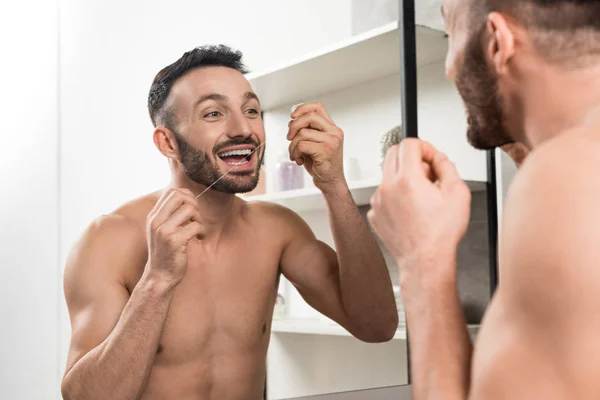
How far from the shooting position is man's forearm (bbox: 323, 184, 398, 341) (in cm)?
120

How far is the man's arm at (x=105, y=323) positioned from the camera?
93 cm

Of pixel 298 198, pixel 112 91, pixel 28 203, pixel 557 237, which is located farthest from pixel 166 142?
pixel 557 237

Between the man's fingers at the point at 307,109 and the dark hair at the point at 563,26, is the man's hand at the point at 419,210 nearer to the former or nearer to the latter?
the dark hair at the point at 563,26

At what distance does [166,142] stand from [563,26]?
0.62 m

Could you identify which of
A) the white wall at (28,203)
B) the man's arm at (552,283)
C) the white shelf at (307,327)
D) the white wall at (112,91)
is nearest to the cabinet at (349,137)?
the white shelf at (307,327)

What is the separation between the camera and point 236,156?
1.17 m

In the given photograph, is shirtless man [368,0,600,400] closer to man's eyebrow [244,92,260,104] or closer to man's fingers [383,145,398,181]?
man's fingers [383,145,398,181]

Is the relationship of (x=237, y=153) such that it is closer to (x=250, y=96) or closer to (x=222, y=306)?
(x=250, y=96)

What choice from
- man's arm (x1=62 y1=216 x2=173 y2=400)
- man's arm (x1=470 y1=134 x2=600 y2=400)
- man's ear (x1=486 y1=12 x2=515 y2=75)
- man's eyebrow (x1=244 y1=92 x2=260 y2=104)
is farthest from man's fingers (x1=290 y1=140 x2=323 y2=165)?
man's arm (x1=470 y1=134 x2=600 y2=400)

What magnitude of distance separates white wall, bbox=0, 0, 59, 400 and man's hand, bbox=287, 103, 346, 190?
0.41 meters

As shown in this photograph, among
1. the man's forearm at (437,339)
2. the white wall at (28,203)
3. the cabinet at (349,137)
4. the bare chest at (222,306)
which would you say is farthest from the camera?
the cabinet at (349,137)

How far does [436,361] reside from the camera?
1.94 feet

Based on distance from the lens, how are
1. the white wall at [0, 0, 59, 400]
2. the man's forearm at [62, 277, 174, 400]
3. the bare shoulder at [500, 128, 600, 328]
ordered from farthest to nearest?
the man's forearm at [62, 277, 174, 400] < the white wall at [0, 0, 59, 400] < the bare shoulder at [500, 128, 600, 328]

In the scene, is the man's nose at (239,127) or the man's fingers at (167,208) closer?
the man's fingers at (167,208)
